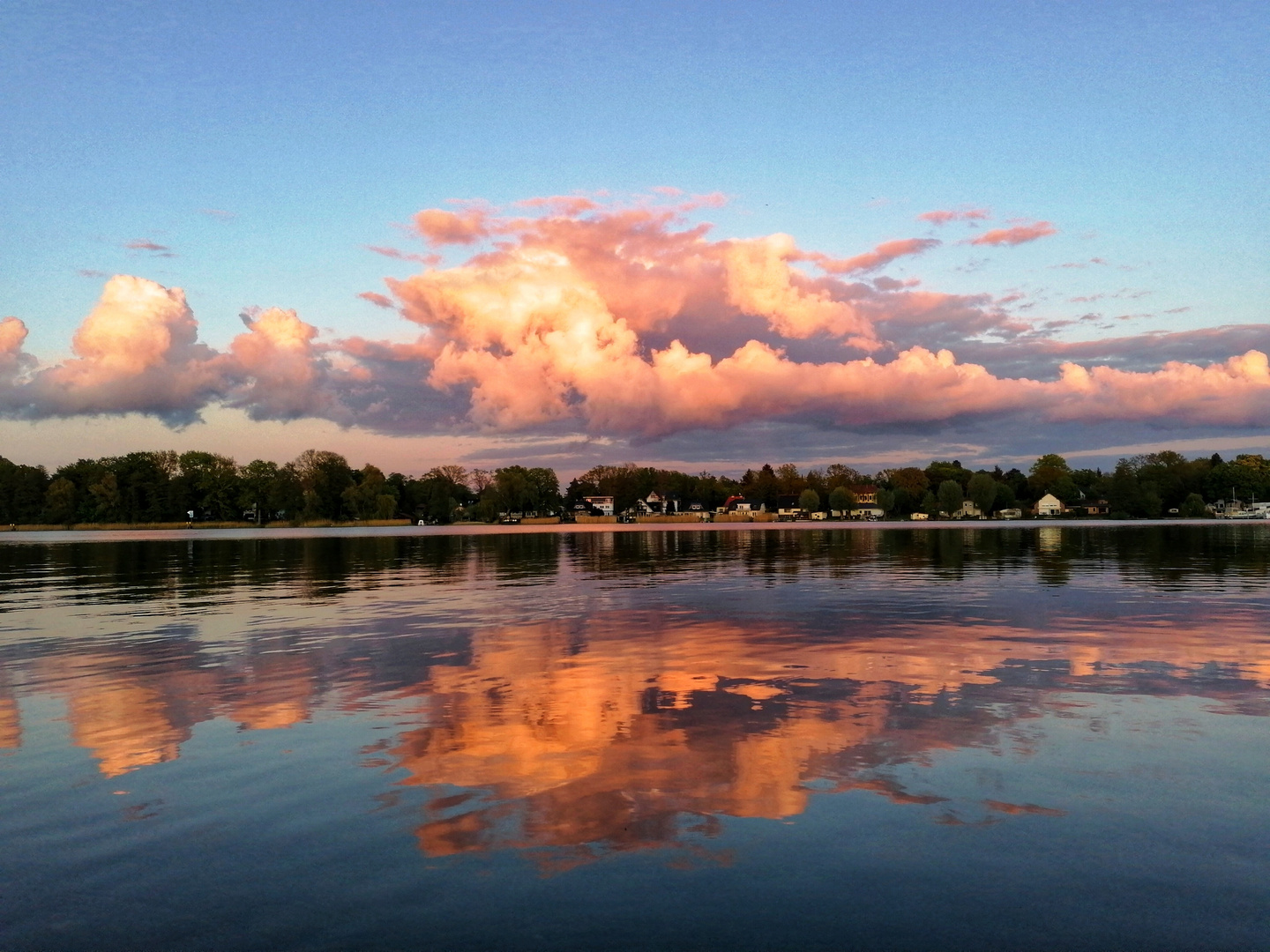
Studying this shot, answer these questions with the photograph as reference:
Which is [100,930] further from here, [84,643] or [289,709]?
[84,643]

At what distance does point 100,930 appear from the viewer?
23.3ft

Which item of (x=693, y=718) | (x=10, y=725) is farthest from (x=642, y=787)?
(x=10, y=725)

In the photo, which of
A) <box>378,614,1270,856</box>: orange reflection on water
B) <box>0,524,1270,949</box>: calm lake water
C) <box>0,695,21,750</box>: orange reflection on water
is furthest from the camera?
<box>0,695,21,750</box>: orange reflection on water

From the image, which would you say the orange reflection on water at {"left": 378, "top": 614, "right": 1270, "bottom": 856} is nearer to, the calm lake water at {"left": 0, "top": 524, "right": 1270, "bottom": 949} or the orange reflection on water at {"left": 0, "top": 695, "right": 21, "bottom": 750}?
the calm lake water at {"left": 0, "top": 524, "right": 1270, "bottom": 949}

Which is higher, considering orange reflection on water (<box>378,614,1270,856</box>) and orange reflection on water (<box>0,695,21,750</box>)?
orange reflection on water (<box>0,695,21,750</box>)

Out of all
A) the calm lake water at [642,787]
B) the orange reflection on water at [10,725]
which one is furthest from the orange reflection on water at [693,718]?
the orange reflection on water at [10,725]

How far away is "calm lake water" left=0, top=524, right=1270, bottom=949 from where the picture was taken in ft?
23.7

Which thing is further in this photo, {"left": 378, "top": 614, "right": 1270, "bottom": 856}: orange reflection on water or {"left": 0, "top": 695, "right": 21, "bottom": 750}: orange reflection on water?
{"left": 0, "top": 695, "right": 21, "bottom": 750}: orange reflection on water

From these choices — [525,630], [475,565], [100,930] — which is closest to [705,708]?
[100,930]

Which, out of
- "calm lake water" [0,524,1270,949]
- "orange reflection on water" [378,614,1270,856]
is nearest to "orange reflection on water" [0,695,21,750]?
"calm lake water" [0,524,1270,949]

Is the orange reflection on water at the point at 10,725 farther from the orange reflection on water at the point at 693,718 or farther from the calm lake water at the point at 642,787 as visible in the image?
the orange reflection on water at the point at 693,718

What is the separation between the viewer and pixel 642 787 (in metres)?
10.5

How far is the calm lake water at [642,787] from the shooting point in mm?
7211

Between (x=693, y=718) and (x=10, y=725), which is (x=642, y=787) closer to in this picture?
(x=693, y=718)
